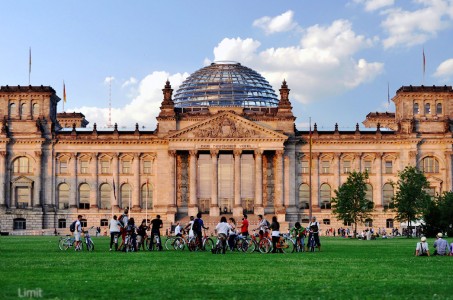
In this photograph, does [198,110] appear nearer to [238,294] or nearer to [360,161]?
[360,161]

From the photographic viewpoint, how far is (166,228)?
115875mm

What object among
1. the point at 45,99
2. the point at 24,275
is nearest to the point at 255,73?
the point at 45,99

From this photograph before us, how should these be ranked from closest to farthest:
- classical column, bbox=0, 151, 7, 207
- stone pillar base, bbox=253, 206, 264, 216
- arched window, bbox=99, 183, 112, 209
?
stone pillar base, bbox=253, 206, 264, 216, classical column, bbox=0, 151, 7, 207, arched window, bbox=99, 183, 112, 209

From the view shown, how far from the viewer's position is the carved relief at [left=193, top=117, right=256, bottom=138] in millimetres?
120625

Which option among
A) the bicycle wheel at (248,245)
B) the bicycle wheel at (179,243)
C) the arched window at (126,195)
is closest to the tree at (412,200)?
the arched window at (126,195)

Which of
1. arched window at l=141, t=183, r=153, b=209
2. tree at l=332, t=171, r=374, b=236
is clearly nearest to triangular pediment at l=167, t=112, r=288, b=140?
arched window at l=141, t=183, r=153, b=209

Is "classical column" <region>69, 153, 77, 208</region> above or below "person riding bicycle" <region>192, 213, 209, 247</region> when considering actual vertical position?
above

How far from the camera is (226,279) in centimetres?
2728

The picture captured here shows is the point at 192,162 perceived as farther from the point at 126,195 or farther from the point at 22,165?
the point at 22,165

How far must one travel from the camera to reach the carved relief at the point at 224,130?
120625mm

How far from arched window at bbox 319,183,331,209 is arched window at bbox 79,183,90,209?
1345 inches

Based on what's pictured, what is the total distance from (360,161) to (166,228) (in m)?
31.1

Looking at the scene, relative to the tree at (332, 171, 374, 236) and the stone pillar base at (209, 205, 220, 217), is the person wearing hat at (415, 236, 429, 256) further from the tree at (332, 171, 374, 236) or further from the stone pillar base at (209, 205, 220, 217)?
the stone pillar base at (209, 205, 220, 217)

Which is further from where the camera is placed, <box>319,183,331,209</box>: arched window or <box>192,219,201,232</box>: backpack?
Result: <box>319,183,331,209</box>: arched window
